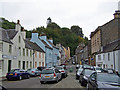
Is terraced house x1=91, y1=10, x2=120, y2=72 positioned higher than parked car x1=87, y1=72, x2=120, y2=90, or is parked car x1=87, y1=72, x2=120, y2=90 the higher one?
terraced house x1=91, y1=10, x2=120, y2=72

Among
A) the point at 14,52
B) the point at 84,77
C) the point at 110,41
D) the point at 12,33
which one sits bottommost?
the point at 84,77

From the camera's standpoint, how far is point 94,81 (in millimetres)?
8648

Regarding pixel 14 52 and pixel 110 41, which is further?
pixel 110 41

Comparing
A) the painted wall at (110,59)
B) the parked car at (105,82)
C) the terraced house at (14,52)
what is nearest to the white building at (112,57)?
the painted wall at (110,59)

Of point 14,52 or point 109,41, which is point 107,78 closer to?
point 14,52

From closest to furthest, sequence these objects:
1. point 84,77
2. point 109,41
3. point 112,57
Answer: point 84,77 → point 112,57 → point 109,41

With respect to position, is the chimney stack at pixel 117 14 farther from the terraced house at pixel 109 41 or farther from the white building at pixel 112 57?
the white building at pixel 112 57

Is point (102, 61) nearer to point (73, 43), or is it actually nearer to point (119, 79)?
point (119, 79)

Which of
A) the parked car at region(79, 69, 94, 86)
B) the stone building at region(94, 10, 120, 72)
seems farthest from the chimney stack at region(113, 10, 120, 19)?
the parked car at region(79, 69, 94, 86)

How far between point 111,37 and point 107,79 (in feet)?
96.5

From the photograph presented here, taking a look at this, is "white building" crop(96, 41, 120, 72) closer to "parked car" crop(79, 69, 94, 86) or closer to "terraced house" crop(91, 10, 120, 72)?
"terraced house" crop(91, 10, 120, 72)

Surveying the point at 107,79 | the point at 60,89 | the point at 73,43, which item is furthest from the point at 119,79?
the point at 73,43

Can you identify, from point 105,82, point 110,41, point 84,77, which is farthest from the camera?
point 110,41

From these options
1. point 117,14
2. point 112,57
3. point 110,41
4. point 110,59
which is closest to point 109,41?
point 110,41
